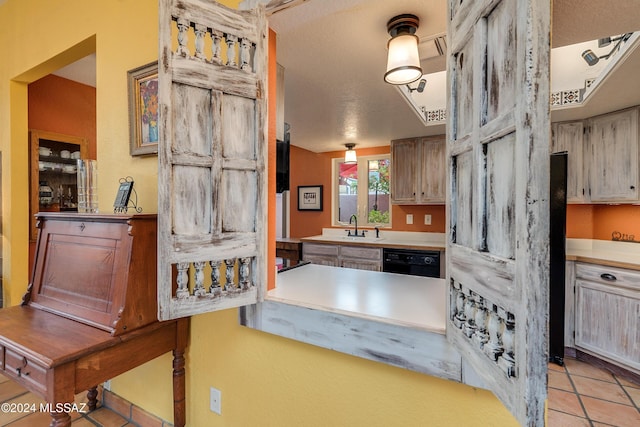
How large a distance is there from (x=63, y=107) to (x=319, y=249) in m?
3.32

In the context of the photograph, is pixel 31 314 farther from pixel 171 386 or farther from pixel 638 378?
pixel 638 378

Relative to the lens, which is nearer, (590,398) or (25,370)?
(25,370)

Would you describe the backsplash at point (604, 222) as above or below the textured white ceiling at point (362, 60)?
below

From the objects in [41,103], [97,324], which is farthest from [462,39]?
[41,103]

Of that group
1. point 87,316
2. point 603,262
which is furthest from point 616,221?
point 87,316

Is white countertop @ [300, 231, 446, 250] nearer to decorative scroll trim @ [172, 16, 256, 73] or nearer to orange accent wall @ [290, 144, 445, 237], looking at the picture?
orange accent wall @ [290, 144, 445, 237]

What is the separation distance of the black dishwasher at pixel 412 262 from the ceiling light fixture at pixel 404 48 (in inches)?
92.6

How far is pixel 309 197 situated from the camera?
5094 mm

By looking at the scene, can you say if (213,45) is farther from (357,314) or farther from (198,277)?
(357,314)

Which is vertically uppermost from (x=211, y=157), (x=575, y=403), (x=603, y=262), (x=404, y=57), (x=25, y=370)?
(x=404, y=57)

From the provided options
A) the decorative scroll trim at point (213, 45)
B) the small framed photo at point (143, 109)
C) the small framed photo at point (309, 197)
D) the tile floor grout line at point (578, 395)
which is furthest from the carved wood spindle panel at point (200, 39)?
the small framed photo at point (309, 197)

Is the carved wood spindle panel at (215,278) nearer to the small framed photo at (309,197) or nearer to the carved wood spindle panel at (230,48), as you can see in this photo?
the carved wood spindle panel at (230,48)

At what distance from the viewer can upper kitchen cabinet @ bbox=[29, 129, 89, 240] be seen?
2.86 metres

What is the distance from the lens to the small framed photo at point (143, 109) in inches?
64.0
